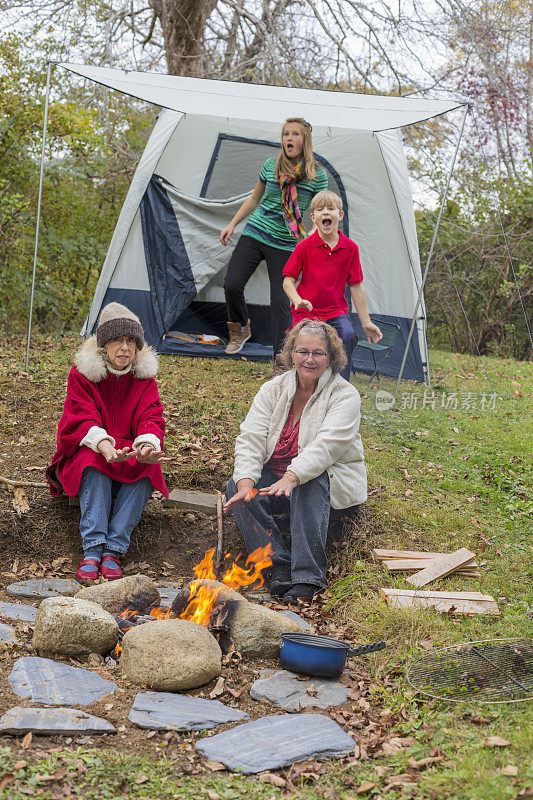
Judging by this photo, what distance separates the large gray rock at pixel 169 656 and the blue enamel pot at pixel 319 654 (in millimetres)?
256

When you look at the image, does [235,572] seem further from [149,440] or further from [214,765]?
[214,765]

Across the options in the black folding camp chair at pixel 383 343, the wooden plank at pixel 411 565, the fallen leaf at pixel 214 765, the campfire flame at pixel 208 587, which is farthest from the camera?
the black folding camp chair at pixel 383 343

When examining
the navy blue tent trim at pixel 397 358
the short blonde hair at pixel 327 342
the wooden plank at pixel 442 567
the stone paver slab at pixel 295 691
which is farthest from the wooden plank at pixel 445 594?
the navy blue tent trim at pixel 397 358

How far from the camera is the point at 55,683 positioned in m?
2.44

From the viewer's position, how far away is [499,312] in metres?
10.1

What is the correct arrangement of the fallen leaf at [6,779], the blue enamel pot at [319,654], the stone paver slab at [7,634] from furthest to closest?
1. the stone paver slab at [7,634]
2. the blue enamel pot at [319,654]
3. the fallen leaf at [6,779]

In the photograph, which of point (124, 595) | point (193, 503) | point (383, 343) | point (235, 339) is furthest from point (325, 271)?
point (124, 595)

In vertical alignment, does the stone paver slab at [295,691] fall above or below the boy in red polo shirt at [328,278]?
below

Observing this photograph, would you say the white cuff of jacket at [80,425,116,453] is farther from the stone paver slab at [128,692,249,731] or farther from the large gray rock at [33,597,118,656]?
the stone paver slab at [128,692,249,731]

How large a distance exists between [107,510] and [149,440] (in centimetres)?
38

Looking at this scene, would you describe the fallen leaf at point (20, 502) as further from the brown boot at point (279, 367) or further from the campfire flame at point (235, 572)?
the brown boot at point (279, 367)

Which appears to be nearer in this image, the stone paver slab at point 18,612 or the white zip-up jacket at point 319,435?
the stone paver slab at point 18,612

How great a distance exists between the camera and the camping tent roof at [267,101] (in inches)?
223

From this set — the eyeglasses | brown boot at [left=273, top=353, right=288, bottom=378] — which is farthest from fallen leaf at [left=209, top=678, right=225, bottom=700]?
brown boot at [left=273, top=353, right=288, bottom=378]
